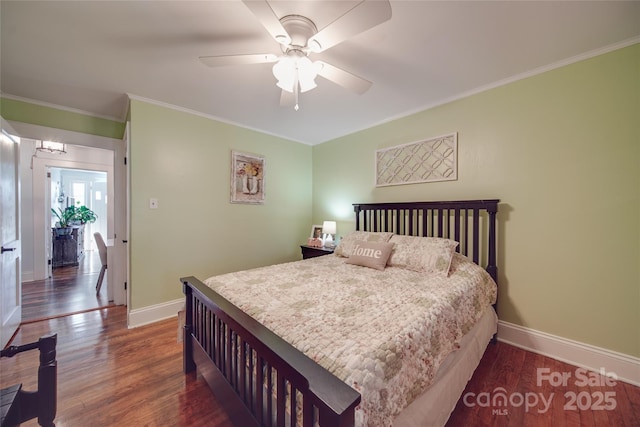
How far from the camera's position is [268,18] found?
120cm

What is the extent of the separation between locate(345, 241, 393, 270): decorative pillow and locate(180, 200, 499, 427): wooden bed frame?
587mm

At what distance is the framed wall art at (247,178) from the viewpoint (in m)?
3.24

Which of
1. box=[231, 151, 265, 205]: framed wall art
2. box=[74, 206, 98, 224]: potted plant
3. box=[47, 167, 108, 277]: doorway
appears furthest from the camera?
box=[47, 167, 108, 277]: doorway

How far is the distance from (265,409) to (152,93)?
2.90m

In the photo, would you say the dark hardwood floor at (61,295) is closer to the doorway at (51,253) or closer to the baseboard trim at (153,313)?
the doorway at (51,253)

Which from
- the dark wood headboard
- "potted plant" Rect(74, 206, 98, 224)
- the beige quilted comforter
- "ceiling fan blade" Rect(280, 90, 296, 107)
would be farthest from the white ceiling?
"potted plant" Rect(74, 206, 98, 224)

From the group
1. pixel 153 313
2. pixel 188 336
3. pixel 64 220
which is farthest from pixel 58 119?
pixel 64 220

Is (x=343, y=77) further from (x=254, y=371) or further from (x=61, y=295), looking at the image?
(x=61, y=295)

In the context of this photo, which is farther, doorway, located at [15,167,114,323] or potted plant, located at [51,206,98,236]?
potted plant, located at [51,206,98,236]

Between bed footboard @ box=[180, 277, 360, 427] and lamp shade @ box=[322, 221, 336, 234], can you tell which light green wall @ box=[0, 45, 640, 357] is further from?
bed footboard @ box=[180, 277, 360, 427]

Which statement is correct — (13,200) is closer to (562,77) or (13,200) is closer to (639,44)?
(562,77)

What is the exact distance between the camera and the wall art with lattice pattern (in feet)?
8.35

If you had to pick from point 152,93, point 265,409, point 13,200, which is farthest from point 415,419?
point 13,200

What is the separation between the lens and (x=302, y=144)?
4.05 metres
